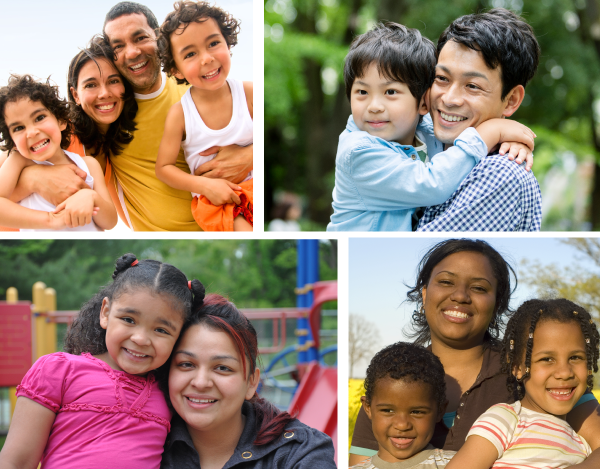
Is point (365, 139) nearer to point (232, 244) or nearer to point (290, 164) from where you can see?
point (232, 244)

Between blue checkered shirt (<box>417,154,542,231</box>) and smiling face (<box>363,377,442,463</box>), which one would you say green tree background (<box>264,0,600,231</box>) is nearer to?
blue checkered shirt (<box>417,154,542,231</box>)

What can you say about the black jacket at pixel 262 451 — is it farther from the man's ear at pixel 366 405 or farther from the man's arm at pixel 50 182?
the man's arm at pixel 50 182

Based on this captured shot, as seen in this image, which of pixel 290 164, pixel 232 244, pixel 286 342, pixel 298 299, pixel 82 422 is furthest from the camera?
pixel 290 164

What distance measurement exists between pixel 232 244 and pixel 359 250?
1.45ft

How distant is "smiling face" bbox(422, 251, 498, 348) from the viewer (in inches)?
57.0

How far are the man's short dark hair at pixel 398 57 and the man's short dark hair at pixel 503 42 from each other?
72 mm

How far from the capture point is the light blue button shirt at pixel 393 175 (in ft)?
4.52

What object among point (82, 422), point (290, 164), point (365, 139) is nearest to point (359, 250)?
point (365, 139)

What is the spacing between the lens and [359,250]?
1.53 m

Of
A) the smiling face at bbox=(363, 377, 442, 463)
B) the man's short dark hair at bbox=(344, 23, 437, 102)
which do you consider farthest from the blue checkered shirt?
the smiling face at bbox=(363, 377, 442, 463)

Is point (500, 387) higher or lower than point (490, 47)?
lower

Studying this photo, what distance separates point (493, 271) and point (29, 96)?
1225 millimetres

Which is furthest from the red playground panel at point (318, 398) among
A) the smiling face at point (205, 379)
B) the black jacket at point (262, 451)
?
the smiling face at point (205, 379)

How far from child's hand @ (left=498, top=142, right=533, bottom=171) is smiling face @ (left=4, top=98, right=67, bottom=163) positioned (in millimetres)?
1089
